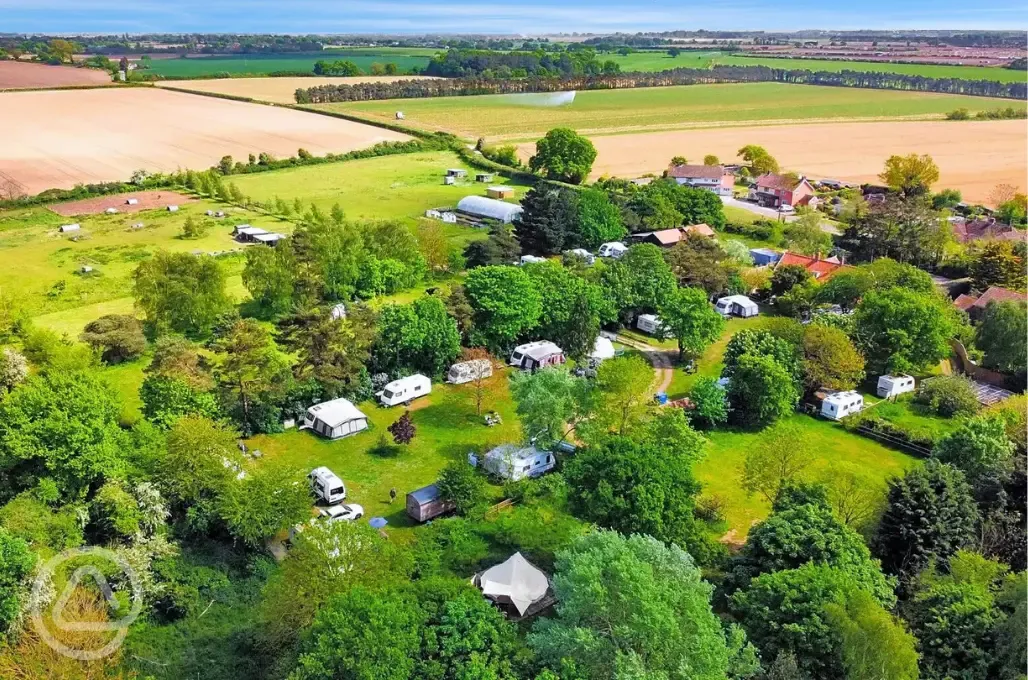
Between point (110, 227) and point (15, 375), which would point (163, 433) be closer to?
point (15, 375)

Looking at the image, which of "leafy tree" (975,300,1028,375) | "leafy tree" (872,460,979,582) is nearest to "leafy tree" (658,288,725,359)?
"leafy tree" (975,300,1028,375)

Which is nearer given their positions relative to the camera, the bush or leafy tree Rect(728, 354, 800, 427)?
leafy tree Rect(728, 354, 800, 427)

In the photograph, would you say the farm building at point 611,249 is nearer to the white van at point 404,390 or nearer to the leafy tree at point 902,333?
the leafy tree at point 902,333

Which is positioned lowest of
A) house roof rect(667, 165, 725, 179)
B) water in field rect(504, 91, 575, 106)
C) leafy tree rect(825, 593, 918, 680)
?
leafy tree rect(825, 593, 918, 680)

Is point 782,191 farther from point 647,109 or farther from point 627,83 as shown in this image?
point 627,83

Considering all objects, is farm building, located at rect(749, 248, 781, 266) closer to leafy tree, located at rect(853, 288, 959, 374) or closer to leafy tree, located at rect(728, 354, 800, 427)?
leafy tree, located at rect(853, 288, 959, 374)

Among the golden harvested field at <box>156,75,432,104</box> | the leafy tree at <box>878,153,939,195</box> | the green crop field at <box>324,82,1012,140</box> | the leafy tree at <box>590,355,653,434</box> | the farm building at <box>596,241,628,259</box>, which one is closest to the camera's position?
the leafy tree at <box>590,355,653,434</box>

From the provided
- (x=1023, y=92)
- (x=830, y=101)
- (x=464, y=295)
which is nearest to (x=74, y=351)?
(x=464, y=295)

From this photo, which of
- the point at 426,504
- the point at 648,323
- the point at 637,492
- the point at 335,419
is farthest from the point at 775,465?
the point at 648,323
